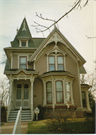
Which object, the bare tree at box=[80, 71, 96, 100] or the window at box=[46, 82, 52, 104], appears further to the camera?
the bare tree at box=[80, 71, 96, 100]

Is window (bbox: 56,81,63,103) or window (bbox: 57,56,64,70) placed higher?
window (bbox: 57,56,64,70)

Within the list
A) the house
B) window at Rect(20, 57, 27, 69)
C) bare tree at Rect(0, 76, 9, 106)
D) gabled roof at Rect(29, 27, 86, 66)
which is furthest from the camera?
bare tree at Rect(0, 76, 9, 106)

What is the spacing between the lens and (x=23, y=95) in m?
14.6

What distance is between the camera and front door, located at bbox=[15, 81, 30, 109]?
14320 millimetres

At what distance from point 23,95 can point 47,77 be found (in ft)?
9.76

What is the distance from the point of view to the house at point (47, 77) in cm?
1336

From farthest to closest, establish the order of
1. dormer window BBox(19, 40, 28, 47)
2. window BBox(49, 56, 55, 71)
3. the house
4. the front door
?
1. dormer window BBox(19, 40, 28, 47)
2. window BBox(49, 56, 55, 71)
3. the front door
4. the house

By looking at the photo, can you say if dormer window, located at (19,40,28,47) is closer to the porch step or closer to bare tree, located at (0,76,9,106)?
the porch step

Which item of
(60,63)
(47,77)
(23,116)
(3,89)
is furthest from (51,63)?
(3,89)

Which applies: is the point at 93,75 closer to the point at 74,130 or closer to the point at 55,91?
the point at 55,91

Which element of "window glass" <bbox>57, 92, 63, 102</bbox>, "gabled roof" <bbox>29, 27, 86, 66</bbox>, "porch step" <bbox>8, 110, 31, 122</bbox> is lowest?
"porch step" <bbox>8, 110, 31, 122</bbox>

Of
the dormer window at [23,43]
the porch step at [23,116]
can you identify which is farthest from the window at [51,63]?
the porch step at [23,116]

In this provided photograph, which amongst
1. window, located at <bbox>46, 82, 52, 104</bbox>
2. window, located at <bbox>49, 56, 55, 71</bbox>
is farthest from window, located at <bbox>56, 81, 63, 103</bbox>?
window, located at <bbox>49, 56, 55, 71</bbox>

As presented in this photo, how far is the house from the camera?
1336cm
